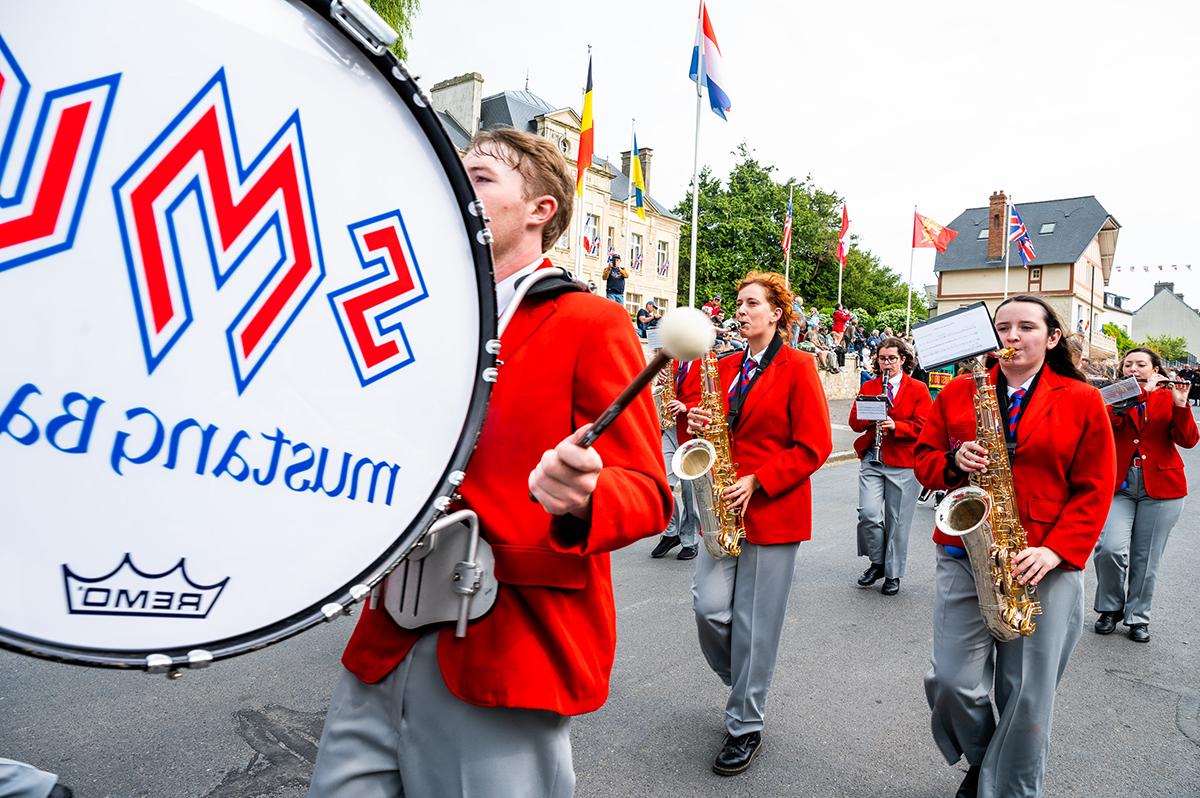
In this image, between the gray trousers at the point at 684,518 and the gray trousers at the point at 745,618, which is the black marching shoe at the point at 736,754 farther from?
the gray trousers at the point at 684,518

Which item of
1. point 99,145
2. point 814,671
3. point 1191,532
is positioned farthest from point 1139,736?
point 1191,532

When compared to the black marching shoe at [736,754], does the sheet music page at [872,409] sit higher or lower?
higher

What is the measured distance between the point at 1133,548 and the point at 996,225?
48.4m

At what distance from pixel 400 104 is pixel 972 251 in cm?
5728

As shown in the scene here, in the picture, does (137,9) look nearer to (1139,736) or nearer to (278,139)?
(278,139)

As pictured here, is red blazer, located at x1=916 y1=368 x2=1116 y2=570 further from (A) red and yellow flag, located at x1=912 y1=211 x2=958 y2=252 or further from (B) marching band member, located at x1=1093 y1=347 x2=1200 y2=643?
(A) red and yellow flag, located at x1=912 y1=211 x2=958 y2=252

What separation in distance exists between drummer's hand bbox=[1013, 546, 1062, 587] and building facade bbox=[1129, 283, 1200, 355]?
3484 inches

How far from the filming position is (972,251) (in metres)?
52.3

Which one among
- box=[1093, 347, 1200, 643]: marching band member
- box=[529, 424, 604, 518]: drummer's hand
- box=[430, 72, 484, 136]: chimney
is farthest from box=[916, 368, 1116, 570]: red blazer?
box=[430, 72, 484, 136]: chimney

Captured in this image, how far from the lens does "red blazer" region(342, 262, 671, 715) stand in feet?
5.07

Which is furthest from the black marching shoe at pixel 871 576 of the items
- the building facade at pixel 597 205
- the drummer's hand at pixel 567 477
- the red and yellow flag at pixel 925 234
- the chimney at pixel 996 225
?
the chimney at pixel 996 225

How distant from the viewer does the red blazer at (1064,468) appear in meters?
2.85

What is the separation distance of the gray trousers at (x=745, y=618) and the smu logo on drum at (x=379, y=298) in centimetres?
265

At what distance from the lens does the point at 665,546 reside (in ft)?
23.3
